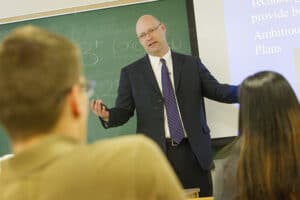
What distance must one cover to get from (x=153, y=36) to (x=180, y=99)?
56 centimetres

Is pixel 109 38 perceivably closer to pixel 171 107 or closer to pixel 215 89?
pixel 171 107

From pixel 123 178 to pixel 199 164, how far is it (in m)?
2.76

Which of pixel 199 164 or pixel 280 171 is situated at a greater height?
pixel 280 171

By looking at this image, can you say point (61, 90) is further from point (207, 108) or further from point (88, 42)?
point (88, 42)

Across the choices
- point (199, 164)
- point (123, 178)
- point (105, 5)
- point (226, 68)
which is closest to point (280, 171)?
point (123, 178)

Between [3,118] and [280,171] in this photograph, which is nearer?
[3,118]

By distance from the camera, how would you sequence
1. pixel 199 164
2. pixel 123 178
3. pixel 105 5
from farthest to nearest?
pixel 105 5 → pixel 199 164 → pixel 123 178

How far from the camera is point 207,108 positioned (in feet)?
12.2

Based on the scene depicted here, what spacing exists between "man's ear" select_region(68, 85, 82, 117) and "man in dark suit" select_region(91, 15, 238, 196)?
252 cm

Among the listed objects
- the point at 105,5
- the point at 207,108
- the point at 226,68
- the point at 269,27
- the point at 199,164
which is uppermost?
the point at 105,5

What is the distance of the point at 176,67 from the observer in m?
3.68

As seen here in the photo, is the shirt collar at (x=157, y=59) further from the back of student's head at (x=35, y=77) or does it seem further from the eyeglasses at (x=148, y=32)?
the back of student's head at (x=35, y=77)

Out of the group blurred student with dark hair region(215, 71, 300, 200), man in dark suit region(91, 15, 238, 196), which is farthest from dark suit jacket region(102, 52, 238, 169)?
blurred student with dark hair region(215, 71, 300, 200)

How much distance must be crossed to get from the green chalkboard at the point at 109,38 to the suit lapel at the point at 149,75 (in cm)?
18
